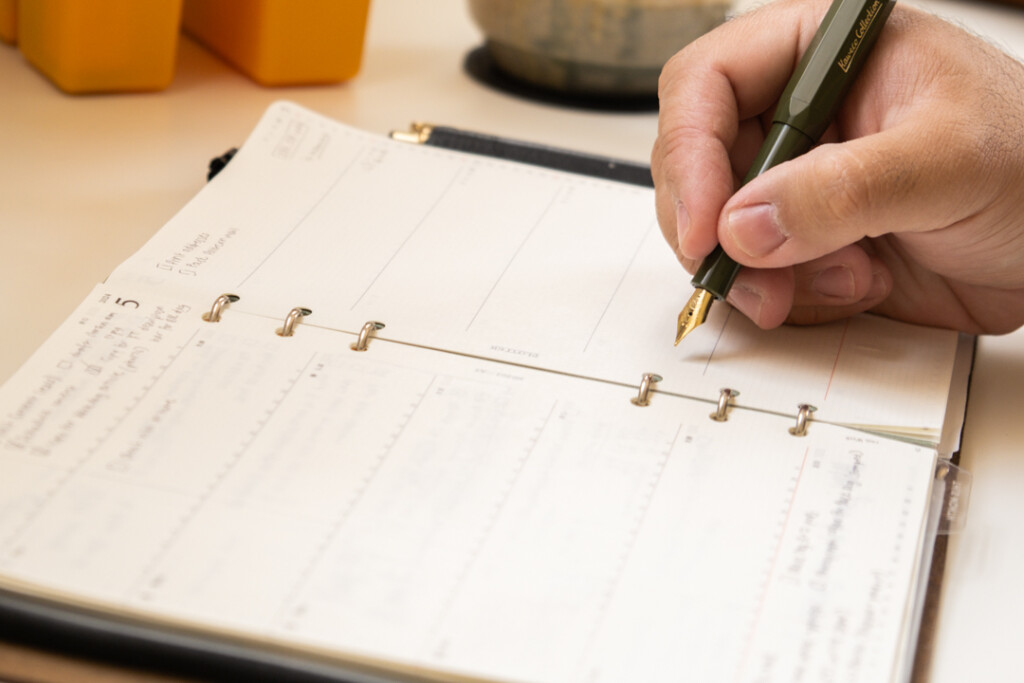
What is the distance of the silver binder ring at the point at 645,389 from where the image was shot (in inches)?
19.7

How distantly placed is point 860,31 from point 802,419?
21cm

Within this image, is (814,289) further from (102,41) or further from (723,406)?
(102,41)

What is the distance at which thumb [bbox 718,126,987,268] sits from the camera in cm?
50

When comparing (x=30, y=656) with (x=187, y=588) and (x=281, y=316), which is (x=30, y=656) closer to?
(x=187, y=588)

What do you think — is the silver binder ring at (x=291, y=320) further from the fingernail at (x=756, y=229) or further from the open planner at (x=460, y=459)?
the fingernail at (x=756, y=229)

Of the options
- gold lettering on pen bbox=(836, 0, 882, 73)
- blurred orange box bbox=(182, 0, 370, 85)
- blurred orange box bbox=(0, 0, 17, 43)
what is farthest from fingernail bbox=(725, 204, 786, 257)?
blurred orange box bbox=(0, 0, 17, 43)

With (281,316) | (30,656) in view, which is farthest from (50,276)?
(30,656)

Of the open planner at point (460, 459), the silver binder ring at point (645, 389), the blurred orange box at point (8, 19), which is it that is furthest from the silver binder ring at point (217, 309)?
the blurred orange box at point (8, 19)

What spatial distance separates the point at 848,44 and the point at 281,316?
32cm

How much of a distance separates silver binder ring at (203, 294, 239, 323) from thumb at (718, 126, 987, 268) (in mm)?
246

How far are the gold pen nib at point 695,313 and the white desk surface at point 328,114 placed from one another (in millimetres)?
139

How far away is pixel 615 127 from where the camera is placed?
0.86 metres

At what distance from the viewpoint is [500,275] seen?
1.95 feet

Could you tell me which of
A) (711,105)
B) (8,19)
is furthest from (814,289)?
(8,19)
